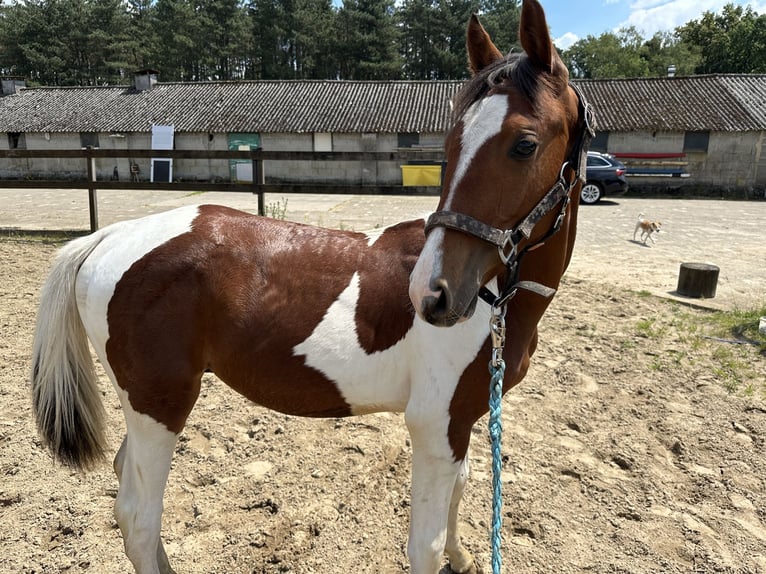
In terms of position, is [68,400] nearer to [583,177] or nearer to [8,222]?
[583,177]

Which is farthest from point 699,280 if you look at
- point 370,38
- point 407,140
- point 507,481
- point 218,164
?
point 370,38

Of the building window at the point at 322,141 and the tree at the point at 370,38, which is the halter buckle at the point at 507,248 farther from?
the tree at the point at 370,38

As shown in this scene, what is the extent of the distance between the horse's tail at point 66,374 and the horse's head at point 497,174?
4.87 feet

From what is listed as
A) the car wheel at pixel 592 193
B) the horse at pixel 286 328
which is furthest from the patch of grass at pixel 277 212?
the car wheel at pixel 592 193

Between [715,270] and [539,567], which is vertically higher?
[715,270]

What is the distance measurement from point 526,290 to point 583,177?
427 mm

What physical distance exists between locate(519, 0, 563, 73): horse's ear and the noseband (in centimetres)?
19

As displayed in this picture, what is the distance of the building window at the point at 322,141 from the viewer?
26.2 metres

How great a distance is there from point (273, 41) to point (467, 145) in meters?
53.3

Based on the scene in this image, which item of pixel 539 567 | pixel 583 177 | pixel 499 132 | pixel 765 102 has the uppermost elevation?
pixel 765 102

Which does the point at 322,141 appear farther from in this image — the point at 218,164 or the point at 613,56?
the point at 613,56

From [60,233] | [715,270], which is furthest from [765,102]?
[60,233]

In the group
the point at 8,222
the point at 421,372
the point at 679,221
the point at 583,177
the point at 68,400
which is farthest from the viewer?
the point at 679,221

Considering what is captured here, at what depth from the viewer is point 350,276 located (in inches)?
75.7
